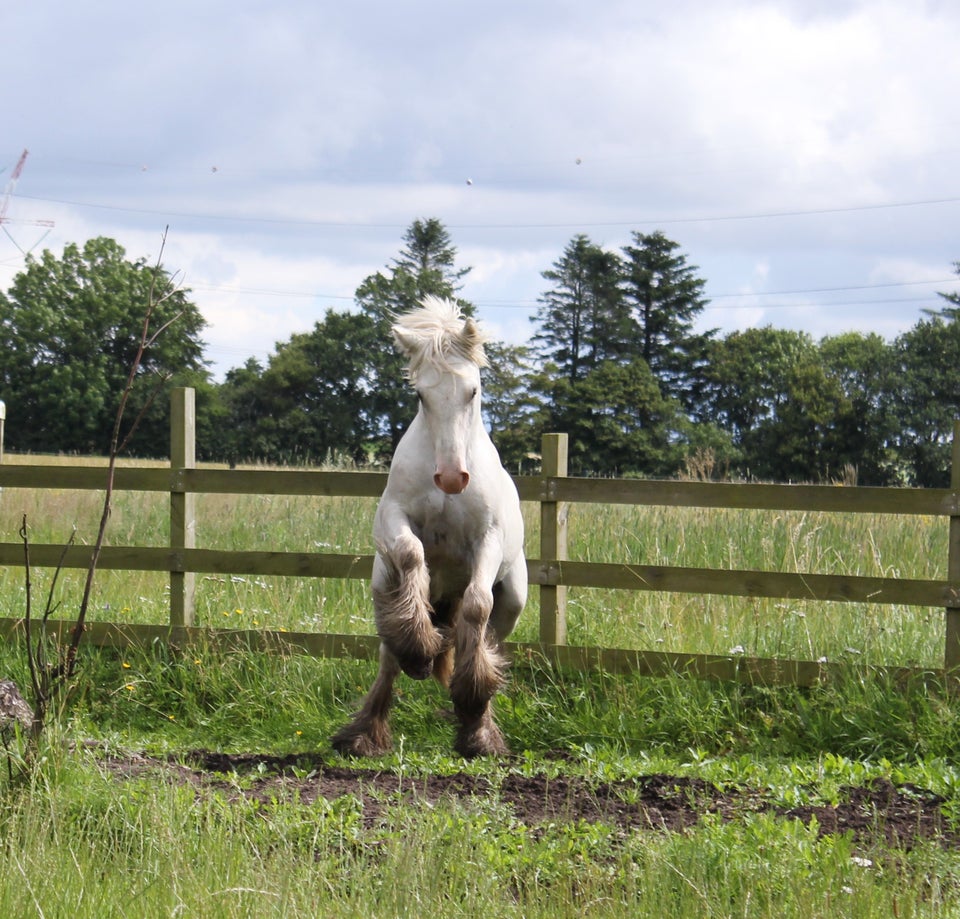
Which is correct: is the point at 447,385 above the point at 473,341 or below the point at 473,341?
below

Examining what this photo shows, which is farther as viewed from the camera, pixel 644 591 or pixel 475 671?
pixel 644 591

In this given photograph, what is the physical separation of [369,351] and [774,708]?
5061 centimetres

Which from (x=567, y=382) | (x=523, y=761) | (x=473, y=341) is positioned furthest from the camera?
(x=567, y=382)

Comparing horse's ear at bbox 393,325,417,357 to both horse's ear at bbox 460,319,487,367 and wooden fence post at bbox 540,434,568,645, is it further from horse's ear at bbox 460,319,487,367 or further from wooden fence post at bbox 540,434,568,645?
wooden fence post at bbox 540,434,568,645

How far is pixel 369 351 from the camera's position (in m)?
55.5

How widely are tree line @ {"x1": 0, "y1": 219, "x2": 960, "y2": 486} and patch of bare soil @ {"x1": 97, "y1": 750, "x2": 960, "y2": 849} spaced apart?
42.4 meters

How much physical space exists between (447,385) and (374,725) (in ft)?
5.47

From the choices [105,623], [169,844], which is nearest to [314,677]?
[105,623]

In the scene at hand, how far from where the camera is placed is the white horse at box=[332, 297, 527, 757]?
16.0 ft

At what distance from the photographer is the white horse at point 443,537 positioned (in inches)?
192

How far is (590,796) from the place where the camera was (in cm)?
415

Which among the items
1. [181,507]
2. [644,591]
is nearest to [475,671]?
[644,591]

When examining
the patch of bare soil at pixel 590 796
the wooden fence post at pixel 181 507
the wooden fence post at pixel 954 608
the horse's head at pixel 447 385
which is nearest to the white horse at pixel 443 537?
the horse's head at pixel 447 385

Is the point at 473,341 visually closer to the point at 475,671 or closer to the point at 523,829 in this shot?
the point at 475,671
